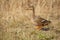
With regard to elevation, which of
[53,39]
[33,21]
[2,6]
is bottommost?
[53,39]

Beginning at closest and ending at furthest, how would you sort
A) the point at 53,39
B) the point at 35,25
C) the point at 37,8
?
the point at 53,39 < the point at 35,25 < the point at 37,8

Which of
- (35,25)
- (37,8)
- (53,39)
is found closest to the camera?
(53,39)

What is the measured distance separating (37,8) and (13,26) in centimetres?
46

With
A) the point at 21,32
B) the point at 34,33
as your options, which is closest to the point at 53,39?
the point at 34,33

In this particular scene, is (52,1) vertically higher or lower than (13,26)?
higher

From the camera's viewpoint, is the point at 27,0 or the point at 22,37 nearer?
the point at 22,37

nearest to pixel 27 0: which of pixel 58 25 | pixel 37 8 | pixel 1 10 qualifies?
pixel 37 8

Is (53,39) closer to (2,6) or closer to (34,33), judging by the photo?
(34,33)

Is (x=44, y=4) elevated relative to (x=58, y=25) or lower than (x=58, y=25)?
elevated

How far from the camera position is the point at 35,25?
2844 mm

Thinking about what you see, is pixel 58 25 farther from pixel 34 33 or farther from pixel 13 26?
pixel 13 26

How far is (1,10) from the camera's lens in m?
3.05

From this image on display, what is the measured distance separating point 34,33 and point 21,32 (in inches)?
6.9

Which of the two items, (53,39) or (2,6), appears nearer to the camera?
(53,39)
